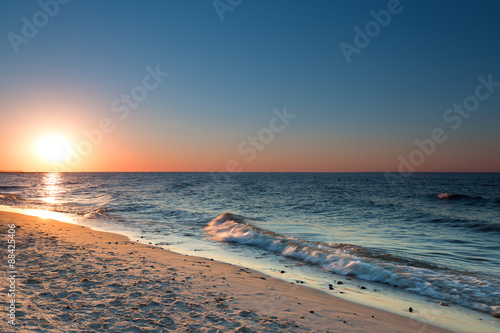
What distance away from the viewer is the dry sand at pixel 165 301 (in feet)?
17.6

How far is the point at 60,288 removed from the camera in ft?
22.3

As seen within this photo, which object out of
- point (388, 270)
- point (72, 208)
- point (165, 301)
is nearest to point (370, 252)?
point (388, 270)

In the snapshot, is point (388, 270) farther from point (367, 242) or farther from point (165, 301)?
point (165, 301)

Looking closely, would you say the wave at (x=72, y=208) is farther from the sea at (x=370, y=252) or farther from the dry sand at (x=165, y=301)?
the dry sand at (x=165, y=301)

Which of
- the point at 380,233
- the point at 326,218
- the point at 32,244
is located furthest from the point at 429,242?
the point at 32,244

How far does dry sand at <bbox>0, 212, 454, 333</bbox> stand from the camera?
5379mm

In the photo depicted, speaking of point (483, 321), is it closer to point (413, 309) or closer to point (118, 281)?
point (413, 309)

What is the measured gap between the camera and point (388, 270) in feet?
33.1

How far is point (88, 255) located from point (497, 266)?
49.1 ft

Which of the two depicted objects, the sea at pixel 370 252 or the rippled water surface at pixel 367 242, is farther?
the rippled water surface at pixel 367 242

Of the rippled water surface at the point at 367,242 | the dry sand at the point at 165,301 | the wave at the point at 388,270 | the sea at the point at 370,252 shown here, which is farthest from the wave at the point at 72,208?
the dry sand at the point at 165,301

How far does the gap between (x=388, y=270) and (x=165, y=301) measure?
7446mm

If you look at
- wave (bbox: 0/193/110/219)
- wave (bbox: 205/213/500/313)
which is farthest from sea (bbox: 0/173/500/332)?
wave (bbox: 0/193/110/219)

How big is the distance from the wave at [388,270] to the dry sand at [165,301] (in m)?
2.70
